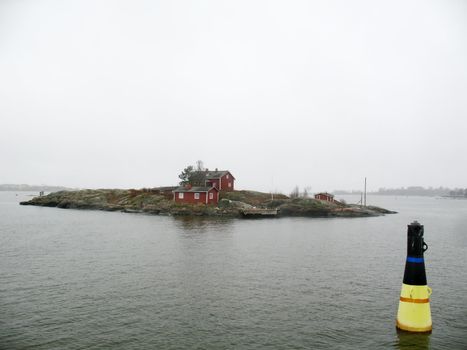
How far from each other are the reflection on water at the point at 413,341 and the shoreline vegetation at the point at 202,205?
2376 inches

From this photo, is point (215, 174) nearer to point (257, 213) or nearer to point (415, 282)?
point (257, 213)

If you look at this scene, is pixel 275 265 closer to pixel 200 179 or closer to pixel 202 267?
pixel 202 267

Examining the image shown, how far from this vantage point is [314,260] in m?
30.8

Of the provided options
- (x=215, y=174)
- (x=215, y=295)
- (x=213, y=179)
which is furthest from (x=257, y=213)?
(x=215, y=295)

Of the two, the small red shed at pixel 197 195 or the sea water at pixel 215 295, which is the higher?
the small red shed at pixel 197 195

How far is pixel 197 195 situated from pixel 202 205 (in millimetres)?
3586

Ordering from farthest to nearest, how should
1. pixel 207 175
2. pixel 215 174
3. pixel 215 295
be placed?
pixel 207 175
pixel 215 174
pixel 215 295

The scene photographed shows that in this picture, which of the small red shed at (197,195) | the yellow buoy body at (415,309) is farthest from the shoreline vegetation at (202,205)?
the yellow buoy body at (415,309)

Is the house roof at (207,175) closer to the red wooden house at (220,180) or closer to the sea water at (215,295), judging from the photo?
the red wooden house at (220,180)

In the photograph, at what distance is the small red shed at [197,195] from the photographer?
79.1m

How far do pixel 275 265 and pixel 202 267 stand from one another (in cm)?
570

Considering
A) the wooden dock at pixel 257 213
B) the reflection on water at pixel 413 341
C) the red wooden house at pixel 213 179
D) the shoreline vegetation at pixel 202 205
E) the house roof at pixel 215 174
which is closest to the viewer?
the reflection on water at pixel 413 341

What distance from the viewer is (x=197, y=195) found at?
79.5 metres

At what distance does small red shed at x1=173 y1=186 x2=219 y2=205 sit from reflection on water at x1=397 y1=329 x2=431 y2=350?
2593 inches
